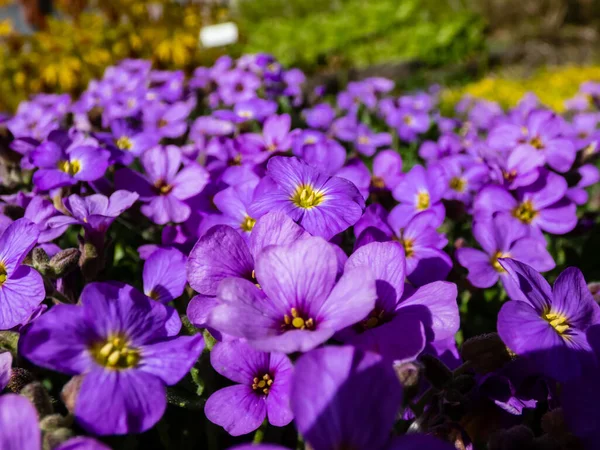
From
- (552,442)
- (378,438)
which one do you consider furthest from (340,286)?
(552,442)

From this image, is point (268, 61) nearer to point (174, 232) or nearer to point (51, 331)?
point (174, 232)

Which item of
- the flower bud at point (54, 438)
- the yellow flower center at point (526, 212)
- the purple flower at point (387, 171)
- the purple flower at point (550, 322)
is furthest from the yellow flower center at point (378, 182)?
the flower bud at point (54, 438)

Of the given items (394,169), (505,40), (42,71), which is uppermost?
(394,169)

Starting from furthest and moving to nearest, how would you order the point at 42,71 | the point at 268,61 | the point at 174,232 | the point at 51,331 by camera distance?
the point at 42,71, the point at 268,61, the point at 174,232, the point at 51,331

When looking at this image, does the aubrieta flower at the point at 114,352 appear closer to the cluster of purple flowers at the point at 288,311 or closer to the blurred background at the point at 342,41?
the cluster of purple flowers at the point at 288,311

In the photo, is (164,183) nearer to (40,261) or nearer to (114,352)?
(40,261)

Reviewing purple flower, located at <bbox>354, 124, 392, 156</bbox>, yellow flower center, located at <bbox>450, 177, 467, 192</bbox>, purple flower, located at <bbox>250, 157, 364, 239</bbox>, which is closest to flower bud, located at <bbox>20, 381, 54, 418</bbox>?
purple flower, located at <bbox>250, 157, 364, 239</bbox>

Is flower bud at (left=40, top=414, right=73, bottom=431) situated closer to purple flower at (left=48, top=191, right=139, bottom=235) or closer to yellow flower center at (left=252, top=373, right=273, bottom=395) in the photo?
yellow flower center at (left=252, top=373, right=273, bottom=395)
